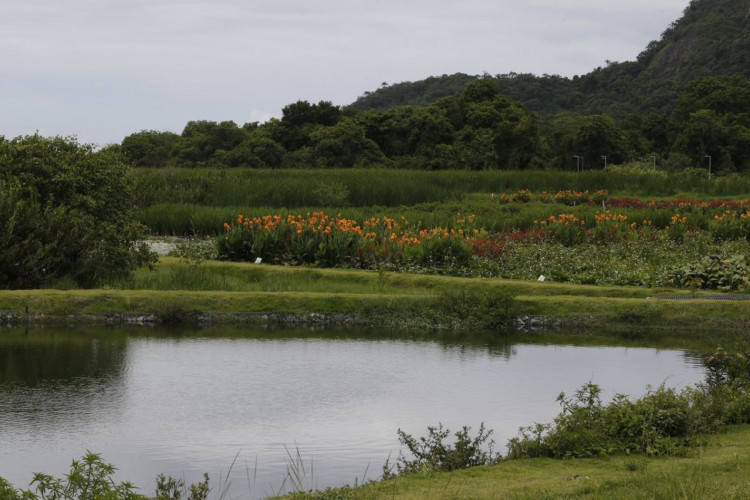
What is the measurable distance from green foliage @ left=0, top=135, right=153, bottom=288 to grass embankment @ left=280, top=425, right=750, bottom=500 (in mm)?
12353

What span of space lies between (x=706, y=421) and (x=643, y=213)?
19.0m

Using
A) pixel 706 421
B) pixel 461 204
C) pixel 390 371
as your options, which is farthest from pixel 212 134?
pixel 706 421

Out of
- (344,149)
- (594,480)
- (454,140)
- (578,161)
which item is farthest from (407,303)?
(578,161)

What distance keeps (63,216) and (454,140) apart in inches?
1964

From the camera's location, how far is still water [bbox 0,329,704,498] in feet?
27.6

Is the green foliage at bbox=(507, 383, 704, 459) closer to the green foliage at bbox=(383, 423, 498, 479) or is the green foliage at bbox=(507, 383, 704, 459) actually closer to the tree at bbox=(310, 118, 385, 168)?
the green foliage at bbox=(383, 423, 498, 479)

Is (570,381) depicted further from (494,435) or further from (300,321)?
(300,321)

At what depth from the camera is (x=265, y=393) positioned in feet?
36.0

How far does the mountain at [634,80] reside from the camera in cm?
11138

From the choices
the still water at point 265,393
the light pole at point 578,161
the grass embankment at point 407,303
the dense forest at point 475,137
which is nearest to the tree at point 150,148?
the dense forest at point 475,137

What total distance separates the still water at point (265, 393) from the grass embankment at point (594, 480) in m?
1.07

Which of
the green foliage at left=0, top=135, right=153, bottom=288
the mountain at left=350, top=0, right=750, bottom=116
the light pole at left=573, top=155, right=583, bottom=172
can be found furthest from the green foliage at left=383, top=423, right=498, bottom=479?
the mountain at left=350, top=0, right=750, bottom=116

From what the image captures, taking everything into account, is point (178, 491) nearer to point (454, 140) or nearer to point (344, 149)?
point (344, 149)

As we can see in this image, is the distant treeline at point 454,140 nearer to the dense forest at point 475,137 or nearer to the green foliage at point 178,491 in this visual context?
the dense forest at point 475,137
